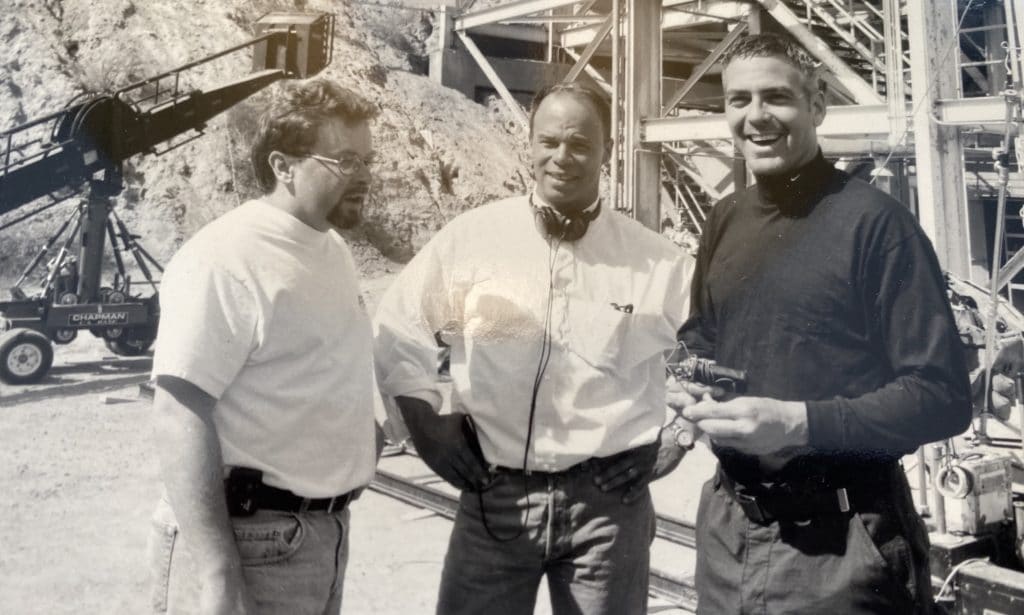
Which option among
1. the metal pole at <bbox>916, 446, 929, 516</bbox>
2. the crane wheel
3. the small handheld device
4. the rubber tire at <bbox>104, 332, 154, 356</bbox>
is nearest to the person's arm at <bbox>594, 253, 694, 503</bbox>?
the small handheld device

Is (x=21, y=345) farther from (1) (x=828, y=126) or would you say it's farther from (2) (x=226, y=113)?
(1) (x=828, y=126)

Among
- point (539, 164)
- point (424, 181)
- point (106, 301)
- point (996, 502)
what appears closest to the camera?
point (539, 164)

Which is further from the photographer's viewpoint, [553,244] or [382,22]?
[382,22]

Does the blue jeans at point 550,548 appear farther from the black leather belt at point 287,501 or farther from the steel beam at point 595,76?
the steel beam at point 595,76

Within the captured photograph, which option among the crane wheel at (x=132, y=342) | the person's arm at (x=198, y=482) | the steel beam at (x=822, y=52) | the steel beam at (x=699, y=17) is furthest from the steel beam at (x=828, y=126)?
the crane wheel at (x=132, y=342)

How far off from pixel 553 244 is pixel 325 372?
74 cm

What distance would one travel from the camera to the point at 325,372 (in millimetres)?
2008

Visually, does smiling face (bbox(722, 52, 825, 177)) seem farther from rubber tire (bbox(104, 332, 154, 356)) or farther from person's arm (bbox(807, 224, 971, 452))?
rubber tire (bbox(104, 332, 154, 356))

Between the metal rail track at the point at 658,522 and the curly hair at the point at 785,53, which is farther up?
the curly hair at the point at 785,53

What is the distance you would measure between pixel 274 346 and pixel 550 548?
91 cm

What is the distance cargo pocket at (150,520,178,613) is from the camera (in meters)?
1.87

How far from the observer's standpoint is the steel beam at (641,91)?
895 cm

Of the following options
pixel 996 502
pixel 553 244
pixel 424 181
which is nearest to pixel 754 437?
pixel 553 244

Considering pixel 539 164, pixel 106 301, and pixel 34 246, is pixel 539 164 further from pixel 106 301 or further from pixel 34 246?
pixel 34 246
